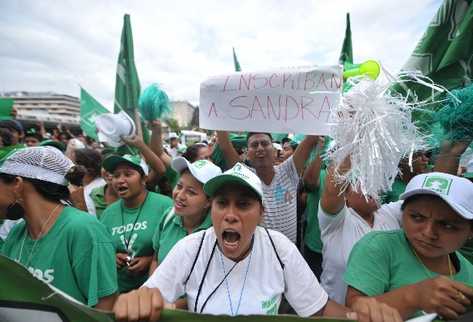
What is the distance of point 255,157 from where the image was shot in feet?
9.45

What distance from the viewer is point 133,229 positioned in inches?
107

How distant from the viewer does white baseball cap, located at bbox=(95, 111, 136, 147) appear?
354 cm

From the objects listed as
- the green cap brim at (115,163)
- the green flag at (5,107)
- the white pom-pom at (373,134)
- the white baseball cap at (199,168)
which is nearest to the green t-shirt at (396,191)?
the white pom-pom at (373,134)

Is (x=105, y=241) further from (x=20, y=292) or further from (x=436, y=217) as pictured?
(x=436, y=217)

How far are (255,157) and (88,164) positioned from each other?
2144mm

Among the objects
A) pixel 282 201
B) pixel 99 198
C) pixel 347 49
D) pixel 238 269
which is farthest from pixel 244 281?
pixel 347 49

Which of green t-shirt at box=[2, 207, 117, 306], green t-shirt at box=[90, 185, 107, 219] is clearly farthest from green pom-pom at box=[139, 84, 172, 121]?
green t-shirt at box=[2, 207, 117, 306]

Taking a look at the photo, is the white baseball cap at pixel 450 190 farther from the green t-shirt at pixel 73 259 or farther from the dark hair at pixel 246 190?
the green t-shirt at pixel 73 259

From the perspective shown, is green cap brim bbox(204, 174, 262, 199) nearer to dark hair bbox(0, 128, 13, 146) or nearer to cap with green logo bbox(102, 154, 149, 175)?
cap with green logo bbox(102, 154, 149, 175)

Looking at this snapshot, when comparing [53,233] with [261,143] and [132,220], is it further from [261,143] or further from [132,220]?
[261,143]

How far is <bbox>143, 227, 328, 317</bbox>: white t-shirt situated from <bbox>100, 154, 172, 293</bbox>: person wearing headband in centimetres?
116

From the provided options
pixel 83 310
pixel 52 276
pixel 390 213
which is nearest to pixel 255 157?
pixel 390 213

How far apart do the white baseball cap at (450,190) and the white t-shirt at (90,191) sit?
10.1 ft

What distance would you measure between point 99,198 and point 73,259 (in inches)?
74.9
